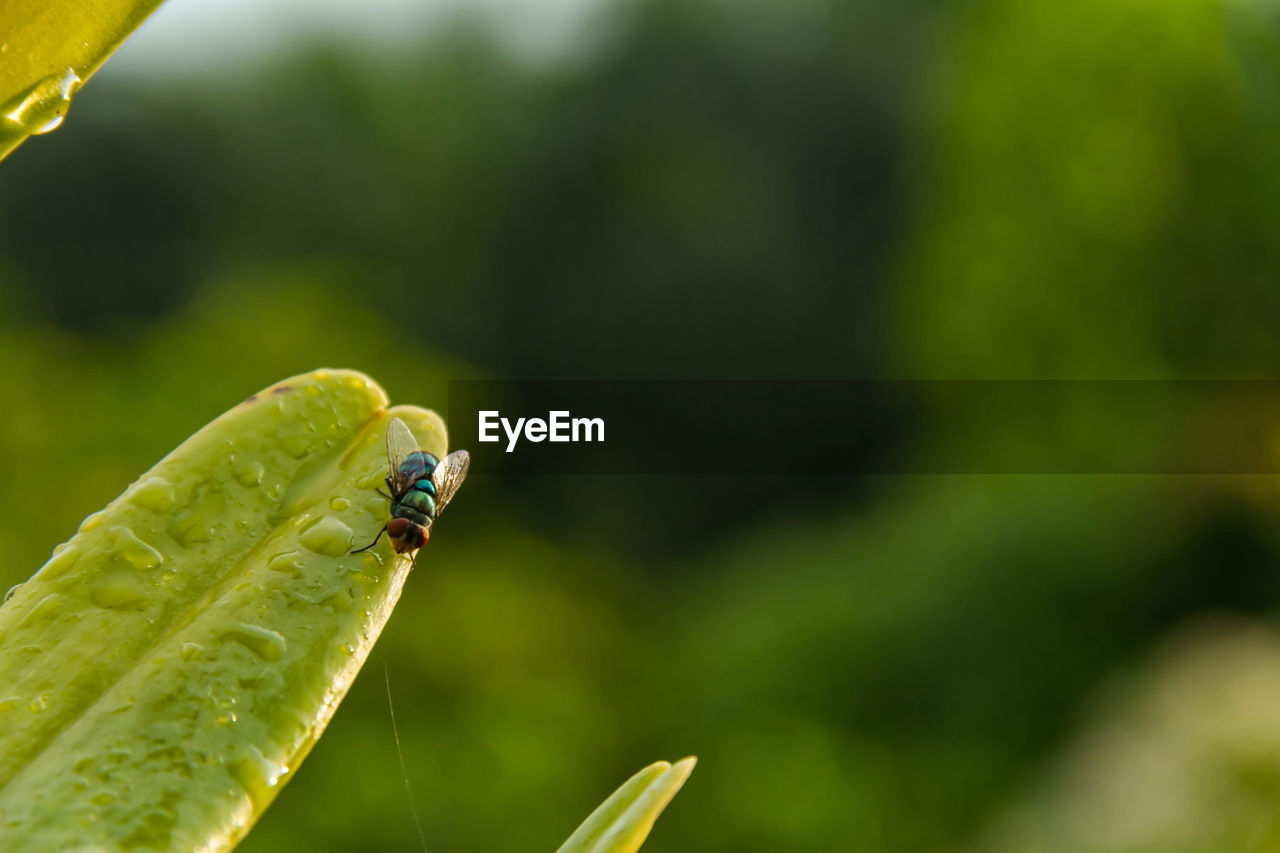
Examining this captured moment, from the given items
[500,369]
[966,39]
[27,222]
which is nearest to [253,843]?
[500,369]

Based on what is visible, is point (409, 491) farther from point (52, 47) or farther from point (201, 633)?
point (52, 47)

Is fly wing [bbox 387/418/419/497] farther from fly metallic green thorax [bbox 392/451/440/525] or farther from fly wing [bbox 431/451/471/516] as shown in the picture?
fly wing [bbox 431/451/471/516]

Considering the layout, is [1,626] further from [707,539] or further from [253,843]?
[707,539]

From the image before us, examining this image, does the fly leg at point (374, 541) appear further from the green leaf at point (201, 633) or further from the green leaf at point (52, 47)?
the green leaf at point (52, 47)

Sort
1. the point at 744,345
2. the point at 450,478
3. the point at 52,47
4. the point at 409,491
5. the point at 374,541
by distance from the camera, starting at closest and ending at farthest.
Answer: the point at 52,47 < the point at 374,541 < the point at 409,491 < the point at 450,478 < the point at 744,345

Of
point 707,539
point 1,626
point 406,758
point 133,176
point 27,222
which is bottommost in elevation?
point 1,626

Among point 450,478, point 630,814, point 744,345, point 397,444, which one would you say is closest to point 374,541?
point 397,444

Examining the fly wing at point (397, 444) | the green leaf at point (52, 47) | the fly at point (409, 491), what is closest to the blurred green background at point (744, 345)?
the fly at point (409, 491)
